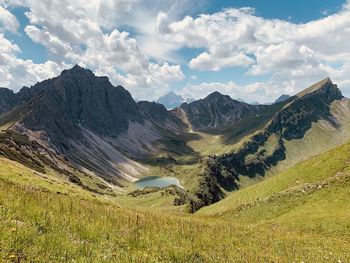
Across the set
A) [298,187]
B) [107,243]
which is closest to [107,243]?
[107,243]

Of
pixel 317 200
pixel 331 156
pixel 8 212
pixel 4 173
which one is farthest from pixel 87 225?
pixel 331 156

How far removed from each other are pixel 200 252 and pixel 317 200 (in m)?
35.1

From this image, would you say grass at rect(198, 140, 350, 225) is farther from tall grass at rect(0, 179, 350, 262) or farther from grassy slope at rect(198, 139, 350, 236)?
tall grass at rect(0, 179, 350, 262)

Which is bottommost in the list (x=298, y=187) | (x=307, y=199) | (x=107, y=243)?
(x=307, y=199)

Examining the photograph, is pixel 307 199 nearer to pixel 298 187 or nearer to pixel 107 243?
pixel 298 187

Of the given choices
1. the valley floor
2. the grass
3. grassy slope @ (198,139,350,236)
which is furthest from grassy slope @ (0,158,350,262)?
the grass

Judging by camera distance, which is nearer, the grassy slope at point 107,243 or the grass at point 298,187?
the grassy slope at point 107,243

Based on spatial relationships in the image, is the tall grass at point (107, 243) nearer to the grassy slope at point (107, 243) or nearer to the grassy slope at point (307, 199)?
the grassy slope at point (107, 243)

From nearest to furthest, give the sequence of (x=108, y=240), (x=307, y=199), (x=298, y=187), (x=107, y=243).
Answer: (x=107, y=243) → (x=108, y=240) → (x=307, y=199) → (x=298, y=187)

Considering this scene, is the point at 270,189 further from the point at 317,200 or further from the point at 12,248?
the point at 12,248

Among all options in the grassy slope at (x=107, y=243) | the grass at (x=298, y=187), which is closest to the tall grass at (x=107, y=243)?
the grassy slope at (x=107, y=243)

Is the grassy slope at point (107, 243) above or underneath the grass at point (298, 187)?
above

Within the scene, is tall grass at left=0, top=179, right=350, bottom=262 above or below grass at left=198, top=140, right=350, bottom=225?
above

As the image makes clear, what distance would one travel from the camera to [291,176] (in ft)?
193
